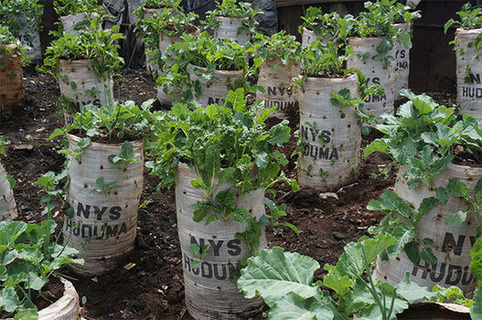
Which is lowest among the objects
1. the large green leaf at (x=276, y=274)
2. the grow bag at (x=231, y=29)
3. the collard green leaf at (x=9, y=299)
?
the collard green leaf at (x=9, y=299)

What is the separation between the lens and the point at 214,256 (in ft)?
9.00

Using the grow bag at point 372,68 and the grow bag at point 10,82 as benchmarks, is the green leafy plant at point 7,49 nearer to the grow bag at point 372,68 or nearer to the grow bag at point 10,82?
the grow bag at point 10,82

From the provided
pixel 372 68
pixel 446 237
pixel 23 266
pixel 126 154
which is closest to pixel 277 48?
pixel 372 68

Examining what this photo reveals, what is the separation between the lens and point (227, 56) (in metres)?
Answer: 4.43

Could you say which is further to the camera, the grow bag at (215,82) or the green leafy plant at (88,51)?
the green leafy plant at (88,51)

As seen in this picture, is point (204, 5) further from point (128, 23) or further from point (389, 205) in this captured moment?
point (389, 205)

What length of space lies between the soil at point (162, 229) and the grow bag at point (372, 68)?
525 mm

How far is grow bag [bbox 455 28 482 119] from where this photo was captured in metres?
5.54

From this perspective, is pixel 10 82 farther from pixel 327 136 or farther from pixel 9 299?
pixel 9 299

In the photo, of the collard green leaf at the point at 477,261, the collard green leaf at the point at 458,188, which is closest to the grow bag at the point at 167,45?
the collard green leaf at the point at 458,188

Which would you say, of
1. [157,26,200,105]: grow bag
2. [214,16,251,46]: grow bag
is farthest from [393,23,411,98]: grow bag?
[157,26,200,105]: grow bag

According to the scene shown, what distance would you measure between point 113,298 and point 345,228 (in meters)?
1.60

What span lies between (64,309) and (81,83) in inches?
122

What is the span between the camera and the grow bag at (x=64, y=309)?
76.9 inches
